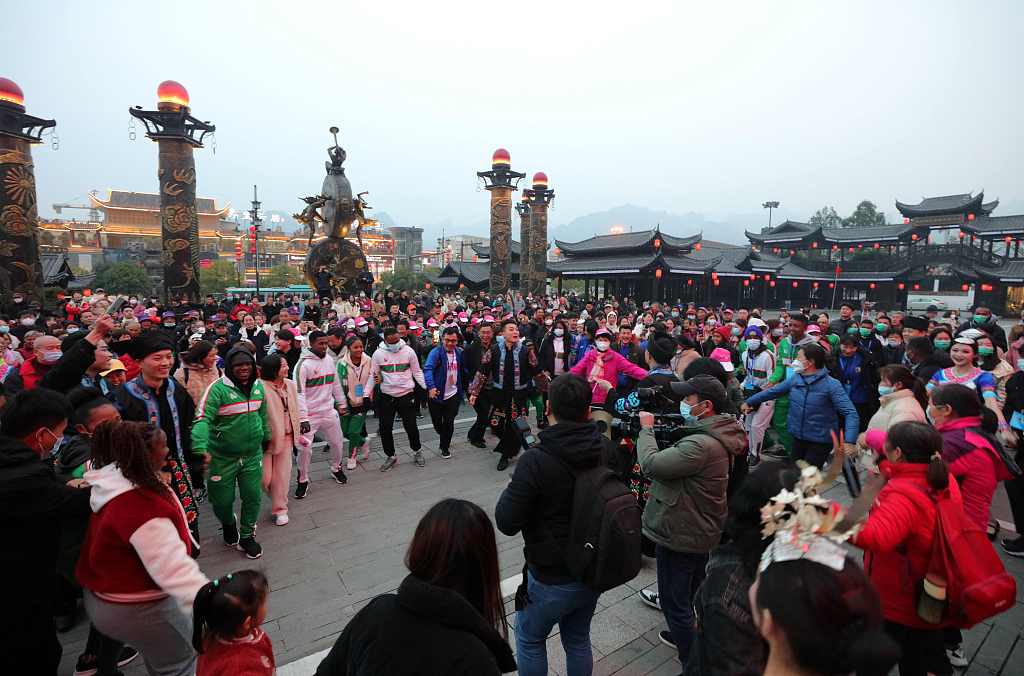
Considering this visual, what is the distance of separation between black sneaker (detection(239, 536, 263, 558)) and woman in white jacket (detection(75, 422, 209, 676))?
1.95m

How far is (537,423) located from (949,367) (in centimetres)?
525

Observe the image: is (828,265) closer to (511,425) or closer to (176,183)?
(511,425)

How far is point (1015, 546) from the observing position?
428 cm

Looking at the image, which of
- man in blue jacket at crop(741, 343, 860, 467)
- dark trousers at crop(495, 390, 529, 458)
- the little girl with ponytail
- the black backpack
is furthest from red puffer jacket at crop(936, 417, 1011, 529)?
dark trousers at crop(495, 390, 529, 458)

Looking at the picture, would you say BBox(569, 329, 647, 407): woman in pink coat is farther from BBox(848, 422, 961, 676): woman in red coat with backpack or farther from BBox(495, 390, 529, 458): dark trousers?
BBox(848, 422, 961, 676): woman in red coat with backpack

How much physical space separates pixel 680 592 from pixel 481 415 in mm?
4603

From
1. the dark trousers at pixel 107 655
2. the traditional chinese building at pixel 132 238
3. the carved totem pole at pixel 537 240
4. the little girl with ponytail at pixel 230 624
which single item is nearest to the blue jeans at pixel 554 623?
the little girl with ponytail at pixel 230 624

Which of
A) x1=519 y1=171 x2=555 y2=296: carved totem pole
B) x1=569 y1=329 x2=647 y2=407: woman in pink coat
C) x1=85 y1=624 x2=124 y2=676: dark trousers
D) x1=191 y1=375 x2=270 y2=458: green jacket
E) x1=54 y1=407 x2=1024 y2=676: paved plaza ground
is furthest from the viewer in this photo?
x1=519 y1=171 x2=555 y2=296: carved totem pole

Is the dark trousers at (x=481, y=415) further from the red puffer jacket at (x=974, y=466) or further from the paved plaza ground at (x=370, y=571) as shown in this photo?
the red puffer jacket at (x=974, y=466)

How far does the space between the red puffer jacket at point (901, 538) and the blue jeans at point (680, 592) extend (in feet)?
2.74

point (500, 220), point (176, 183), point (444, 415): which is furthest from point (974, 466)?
point (500, 220)

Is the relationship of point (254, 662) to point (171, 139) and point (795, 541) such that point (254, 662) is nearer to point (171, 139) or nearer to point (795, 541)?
point (795, 541)

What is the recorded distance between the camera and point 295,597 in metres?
3.71

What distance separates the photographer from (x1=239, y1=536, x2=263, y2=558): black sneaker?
4.24m
